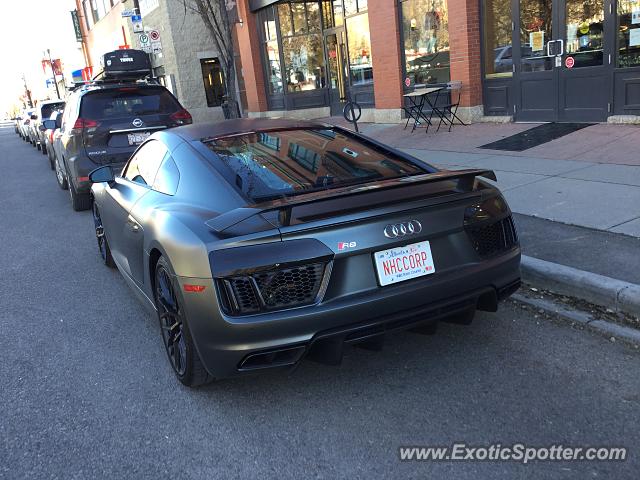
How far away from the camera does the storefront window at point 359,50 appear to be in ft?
49.1

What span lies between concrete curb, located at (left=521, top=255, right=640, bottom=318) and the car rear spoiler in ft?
4.24

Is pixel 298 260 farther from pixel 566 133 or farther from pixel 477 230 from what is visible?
pixel 566 133

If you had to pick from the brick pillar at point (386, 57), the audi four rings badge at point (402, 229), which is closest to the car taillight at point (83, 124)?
the audi four rings badge at point (402, 229)

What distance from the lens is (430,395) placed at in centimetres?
315

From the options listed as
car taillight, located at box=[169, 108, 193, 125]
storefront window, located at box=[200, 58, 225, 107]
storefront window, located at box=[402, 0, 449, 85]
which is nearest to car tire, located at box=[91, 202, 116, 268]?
car taillight, located at box=[169, 108, 193, 125]

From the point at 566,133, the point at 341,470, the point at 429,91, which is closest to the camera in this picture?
the point at 341,470

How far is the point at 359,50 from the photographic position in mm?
15500

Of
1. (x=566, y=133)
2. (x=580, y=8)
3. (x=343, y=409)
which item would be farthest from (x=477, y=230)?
(x=580, y=8)

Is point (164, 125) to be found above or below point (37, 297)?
above

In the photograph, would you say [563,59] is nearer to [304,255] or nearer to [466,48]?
[466,48]

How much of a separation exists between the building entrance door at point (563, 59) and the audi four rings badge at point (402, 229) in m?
8.11

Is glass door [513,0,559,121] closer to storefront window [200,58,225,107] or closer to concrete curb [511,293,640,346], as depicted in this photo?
concrete curb [511,293,640,346]

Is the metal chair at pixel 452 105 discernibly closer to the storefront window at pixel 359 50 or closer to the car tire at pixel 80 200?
the storefront window at pixel 359 50

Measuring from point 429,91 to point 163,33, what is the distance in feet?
52.3
